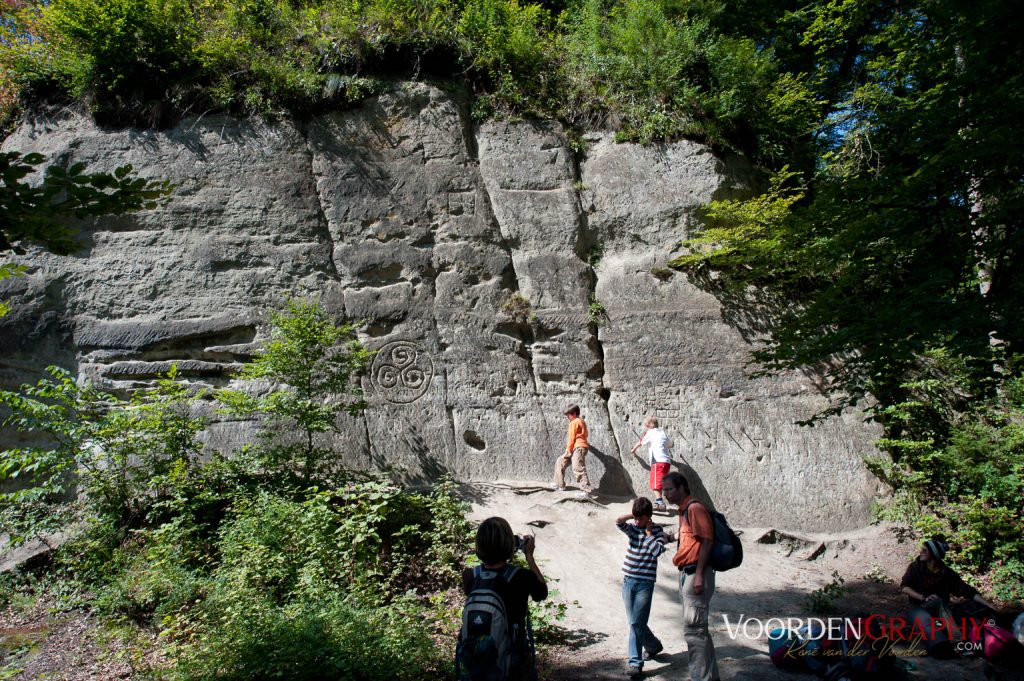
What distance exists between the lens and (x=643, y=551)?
3.85 metres

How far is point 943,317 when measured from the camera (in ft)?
13.4

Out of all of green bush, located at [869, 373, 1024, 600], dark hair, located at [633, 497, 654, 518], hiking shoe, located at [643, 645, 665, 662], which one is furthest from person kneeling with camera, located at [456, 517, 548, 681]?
green bush, located at [869, 373, 1024, 600]

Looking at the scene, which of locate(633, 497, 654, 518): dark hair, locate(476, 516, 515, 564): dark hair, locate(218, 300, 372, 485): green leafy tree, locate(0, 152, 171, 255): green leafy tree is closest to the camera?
locate(476, 516, 515, 564): dark hair

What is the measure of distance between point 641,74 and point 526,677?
842 cm

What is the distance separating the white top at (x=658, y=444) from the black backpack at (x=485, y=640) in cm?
453

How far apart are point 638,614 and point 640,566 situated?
0.32m

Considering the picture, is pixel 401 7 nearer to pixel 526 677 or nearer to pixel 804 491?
pixel 804 491

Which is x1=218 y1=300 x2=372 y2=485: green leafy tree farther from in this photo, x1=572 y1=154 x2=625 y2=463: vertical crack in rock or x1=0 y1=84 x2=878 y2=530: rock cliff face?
x1=572 y1=154 x2=625 y2=463: vertical crack in rock

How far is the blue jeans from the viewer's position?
3879 mm

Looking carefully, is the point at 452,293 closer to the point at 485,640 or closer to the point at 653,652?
the point at 653,652

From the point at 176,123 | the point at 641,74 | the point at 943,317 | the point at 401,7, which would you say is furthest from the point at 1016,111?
the point at 176,123

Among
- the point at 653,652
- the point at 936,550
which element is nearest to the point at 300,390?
the point at 653,652

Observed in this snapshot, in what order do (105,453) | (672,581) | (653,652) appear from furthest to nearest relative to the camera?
1. (105,453)
2. (672,581)
3. (653,652)

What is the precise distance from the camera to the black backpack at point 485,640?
8.11ft
